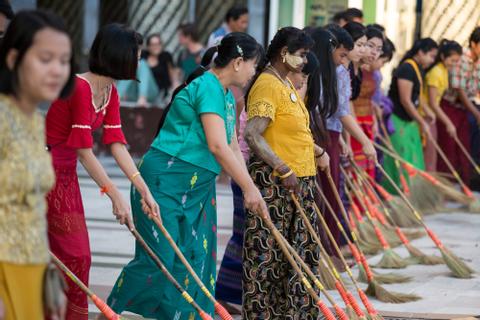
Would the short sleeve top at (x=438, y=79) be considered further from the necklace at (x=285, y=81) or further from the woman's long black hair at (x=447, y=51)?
the necklace at (x=285, y=81)

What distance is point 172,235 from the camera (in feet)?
21.2

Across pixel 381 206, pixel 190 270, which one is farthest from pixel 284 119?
pixel 381 206

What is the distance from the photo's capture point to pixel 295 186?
6.80 metres

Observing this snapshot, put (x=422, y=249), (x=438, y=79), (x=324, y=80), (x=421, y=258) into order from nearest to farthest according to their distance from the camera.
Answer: (x=324, y=80), (x=421, y=258), (x=422, y=249), (x=438, y=79)

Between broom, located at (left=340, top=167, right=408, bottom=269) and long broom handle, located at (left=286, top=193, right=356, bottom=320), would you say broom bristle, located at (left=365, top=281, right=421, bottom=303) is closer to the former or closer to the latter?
long broom handle, located at (left=286, top=193, right=356, bottom=320)

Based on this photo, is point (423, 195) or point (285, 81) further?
point (423, 195)

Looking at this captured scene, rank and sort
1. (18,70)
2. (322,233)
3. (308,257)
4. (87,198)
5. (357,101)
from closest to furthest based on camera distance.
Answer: (18,70), (308,257), (322,233), (357,101), (87,198)

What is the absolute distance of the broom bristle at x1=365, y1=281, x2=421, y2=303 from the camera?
823cm

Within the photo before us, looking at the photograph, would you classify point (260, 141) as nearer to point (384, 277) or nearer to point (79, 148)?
point (79, 148)

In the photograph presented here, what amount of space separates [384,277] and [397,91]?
171 inches

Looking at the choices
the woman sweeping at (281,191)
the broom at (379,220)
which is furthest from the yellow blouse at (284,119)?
the broom at (379,220)

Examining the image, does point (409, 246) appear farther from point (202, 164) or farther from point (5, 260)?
point (5, 260)

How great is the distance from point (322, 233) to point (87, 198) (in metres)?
5.04

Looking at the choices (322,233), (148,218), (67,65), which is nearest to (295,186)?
(148,218)
